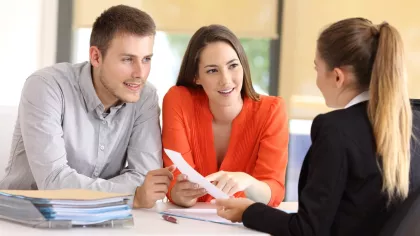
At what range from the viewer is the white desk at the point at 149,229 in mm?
1682

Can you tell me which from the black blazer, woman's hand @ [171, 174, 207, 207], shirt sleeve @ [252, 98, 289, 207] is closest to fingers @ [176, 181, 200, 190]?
woman's hand @ [171, 174, 207, 207]

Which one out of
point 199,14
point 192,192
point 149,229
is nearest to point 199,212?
point 192,192

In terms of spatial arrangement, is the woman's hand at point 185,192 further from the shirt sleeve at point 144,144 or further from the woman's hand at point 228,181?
the shirt sleeve at point 144,144

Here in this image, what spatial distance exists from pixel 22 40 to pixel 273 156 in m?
2.80

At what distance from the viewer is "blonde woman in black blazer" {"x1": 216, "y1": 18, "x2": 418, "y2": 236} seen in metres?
1.70

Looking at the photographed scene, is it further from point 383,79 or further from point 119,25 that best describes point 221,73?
point 383,79

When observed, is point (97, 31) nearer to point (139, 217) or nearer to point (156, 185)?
point (156, 185)

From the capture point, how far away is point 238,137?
2732 mm

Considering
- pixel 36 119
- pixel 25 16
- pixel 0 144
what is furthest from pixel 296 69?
pixel 36 119

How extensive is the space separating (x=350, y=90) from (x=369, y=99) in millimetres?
83

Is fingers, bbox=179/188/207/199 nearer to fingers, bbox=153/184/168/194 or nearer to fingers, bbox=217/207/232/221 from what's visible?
fingers, bbox=153/184/168/194

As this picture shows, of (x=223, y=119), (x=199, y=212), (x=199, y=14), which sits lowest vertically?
(x=199, y=212)

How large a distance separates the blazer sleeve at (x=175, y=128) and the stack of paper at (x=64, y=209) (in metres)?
0.76

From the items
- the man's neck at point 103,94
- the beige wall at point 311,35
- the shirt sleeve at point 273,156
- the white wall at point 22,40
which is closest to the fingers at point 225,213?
the shirt sleeve at point 273,156
